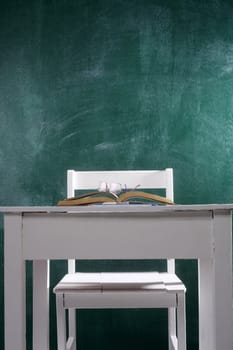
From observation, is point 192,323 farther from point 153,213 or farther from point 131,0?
point 131,0

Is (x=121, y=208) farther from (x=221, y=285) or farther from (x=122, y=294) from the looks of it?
(x=122, y=294)

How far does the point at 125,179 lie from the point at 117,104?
0.52m

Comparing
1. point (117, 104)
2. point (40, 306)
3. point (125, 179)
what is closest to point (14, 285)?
point (40, 306)

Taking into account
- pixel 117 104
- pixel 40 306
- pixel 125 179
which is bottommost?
pixel 40 306

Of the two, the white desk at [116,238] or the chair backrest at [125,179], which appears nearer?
the white desk at [116,238]

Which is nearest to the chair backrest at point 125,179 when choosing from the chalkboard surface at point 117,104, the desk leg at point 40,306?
the chalkboard surface at point 117,104

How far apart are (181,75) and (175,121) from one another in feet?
0.80

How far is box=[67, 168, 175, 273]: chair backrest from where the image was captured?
7.96 ft

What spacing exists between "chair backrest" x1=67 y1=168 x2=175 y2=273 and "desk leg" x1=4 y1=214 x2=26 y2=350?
0.95 metres

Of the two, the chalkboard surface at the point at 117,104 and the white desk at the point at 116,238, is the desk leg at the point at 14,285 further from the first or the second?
the chalkboard surface at the point at 117,104

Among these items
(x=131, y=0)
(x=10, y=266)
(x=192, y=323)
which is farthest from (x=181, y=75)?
(x=10, y=266)

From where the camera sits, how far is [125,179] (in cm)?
243

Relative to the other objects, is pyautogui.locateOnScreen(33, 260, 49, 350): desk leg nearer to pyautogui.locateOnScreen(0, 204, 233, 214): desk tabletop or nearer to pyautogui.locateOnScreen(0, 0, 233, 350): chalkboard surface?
pyautogui.locateOnScreen(0, 204, 233, 214): desk tabletop

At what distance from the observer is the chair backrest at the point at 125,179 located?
2.43m
